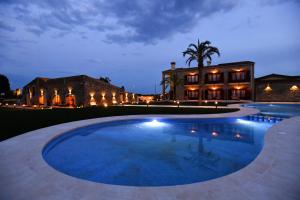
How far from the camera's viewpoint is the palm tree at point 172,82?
117 feet

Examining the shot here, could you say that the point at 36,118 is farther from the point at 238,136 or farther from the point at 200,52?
the point at 200,52

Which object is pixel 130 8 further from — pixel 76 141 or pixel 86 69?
Result: pixel 86 69

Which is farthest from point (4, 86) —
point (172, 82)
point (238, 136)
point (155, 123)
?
point (238, 136)

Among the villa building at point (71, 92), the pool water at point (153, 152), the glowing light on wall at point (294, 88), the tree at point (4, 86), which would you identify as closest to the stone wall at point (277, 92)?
the glowing light on wall at point (294, 88)

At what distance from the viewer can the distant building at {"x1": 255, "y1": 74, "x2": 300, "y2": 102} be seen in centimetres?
2845

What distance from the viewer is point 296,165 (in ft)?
12.4

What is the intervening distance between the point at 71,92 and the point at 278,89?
34954 mm

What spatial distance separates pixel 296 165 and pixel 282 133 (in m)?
3.50

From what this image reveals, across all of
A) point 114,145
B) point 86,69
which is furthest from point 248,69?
point 86,69

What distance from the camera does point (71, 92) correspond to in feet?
91.1

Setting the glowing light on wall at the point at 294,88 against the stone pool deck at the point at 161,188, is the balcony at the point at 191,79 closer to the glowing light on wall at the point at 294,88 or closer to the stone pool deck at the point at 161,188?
the glowing light on wall at the point at 294,88

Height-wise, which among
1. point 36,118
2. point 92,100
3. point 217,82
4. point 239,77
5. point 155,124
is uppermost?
point 239,77

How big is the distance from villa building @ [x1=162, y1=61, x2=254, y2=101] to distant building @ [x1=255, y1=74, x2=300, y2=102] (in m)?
1.99

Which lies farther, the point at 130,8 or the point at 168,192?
the point at 130,8
